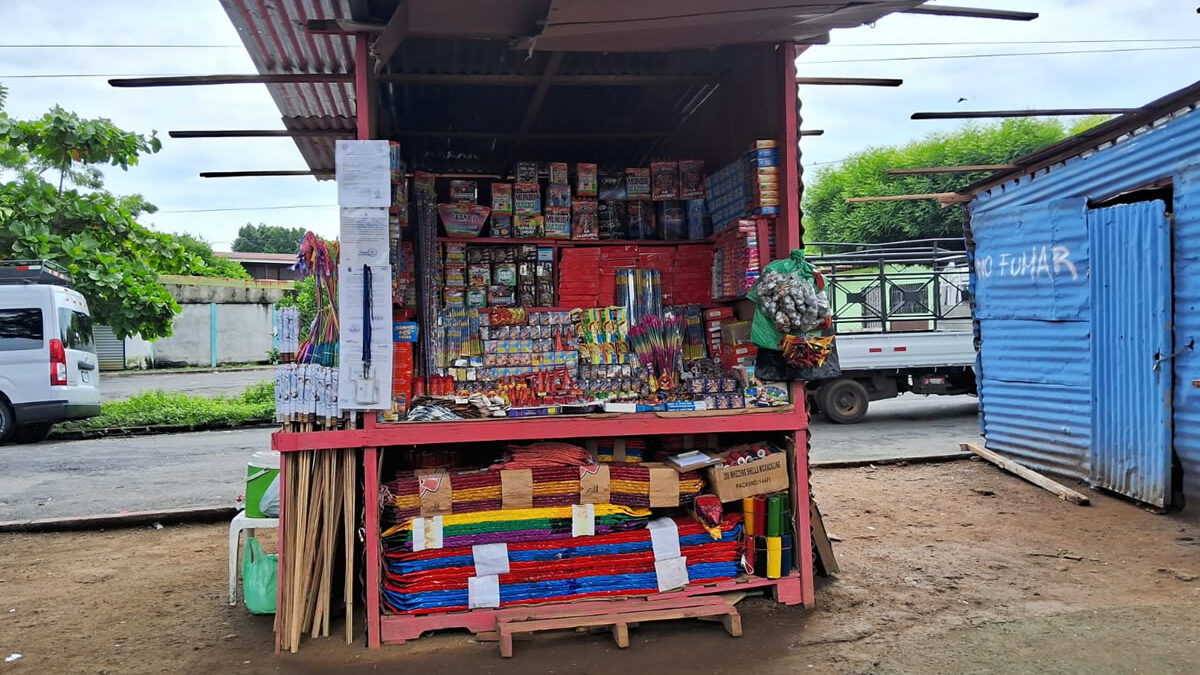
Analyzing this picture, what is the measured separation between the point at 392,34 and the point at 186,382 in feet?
68.5

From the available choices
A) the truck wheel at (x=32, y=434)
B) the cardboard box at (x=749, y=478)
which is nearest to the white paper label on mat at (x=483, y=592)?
the cardboard box at (x=749, y=478)

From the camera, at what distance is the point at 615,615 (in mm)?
4312

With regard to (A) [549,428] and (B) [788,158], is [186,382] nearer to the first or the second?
(A) [549,428]

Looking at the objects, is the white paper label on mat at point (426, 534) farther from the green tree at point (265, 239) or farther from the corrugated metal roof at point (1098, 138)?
the green tree at point (265, 239)

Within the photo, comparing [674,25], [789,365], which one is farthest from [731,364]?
[674,25]

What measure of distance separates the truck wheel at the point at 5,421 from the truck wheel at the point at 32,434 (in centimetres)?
34

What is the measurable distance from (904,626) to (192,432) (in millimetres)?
12373

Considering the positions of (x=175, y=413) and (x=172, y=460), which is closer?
(x=172, y=460)

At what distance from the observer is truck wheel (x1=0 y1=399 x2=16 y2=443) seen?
12195mm

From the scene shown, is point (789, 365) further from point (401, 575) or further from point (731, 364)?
point (401, 575)

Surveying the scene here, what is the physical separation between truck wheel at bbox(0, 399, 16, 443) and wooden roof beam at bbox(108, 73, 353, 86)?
10.1 metres

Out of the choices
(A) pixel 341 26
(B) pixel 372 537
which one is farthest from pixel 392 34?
(B) pixel 372 537

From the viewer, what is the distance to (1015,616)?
4.44 m

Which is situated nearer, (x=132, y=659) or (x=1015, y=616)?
(x=132, y=659)
